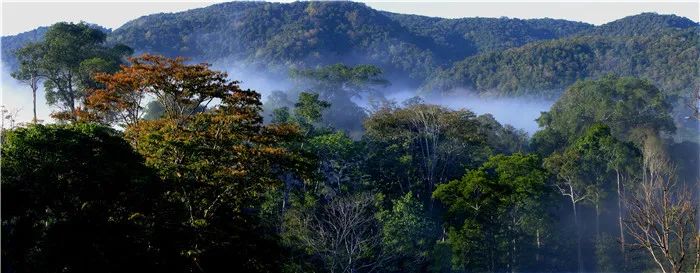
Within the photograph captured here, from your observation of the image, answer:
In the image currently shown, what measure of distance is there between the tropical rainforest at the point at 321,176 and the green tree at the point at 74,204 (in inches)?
0.9

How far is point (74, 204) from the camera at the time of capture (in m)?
10.9

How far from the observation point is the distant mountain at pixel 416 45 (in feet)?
244

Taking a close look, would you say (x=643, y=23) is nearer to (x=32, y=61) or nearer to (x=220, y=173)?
(x=32, y=61)

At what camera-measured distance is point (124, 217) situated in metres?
11.7

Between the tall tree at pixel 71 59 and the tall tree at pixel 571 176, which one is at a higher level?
the tall tree at pixel 71 59

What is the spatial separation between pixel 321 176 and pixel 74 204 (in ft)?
40.0

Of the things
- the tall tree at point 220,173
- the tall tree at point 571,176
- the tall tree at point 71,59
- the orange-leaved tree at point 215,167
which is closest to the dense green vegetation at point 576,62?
the tall tree at point 571,176

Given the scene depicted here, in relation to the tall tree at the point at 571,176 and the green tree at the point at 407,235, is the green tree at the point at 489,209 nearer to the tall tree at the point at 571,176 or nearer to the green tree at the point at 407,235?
the green tree at the point at 407,235

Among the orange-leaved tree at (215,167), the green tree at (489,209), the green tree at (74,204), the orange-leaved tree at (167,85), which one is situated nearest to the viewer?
the green tree at (74,204)

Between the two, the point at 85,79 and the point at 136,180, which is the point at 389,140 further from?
the point at 136,180

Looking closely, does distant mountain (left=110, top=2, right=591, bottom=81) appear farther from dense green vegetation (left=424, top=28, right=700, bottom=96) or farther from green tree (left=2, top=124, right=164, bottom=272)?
green tree (left=2, top=124, right=164, bottom=272)

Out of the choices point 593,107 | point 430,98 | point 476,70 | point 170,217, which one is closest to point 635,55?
point 476,70

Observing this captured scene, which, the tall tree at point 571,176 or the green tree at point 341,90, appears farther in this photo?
the green tree at point 341,90

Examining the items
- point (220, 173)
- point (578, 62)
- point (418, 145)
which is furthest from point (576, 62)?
point (220, 173)
